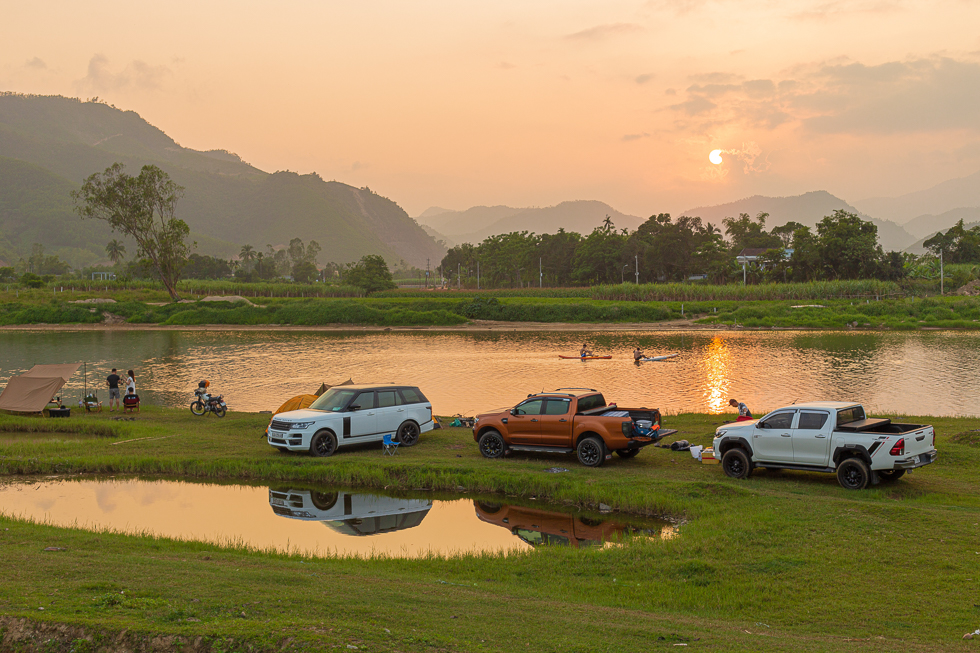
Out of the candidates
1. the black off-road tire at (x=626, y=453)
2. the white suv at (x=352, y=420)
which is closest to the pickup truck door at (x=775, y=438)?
the black off-road tire at (x=626, y=453)

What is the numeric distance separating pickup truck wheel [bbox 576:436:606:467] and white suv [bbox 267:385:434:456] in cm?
567

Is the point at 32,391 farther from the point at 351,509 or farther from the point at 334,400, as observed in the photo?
the point at 351,509

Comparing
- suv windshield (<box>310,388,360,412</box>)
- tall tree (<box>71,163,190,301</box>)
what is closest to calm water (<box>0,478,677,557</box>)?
suv windshield (<box>310,388,360,412</box>)

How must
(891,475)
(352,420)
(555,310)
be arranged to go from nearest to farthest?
(891,475) → (352,420) → (555,310)

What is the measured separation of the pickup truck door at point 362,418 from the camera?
20156 millimetres

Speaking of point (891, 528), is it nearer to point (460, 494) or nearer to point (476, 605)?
point (476, 605)

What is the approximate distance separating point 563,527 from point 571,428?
4060mm

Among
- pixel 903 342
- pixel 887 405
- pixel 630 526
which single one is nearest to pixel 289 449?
pixel 630 526

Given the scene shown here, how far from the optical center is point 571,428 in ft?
59.9

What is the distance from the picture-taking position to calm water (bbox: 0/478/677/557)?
45.5 ft

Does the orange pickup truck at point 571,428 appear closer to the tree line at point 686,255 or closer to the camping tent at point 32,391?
the camping tent at point 32,391

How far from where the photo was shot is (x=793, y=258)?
117 m

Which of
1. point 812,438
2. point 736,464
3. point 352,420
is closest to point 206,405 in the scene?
point 352,420

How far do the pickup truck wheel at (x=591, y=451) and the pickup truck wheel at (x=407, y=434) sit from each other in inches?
224
